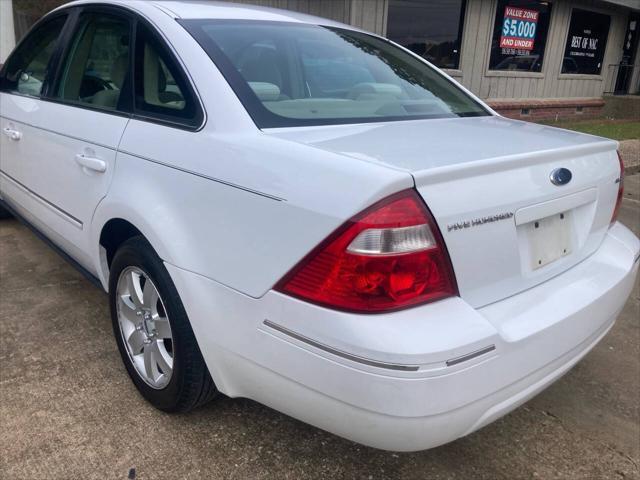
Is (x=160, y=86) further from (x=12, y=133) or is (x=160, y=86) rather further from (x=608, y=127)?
(x=608, y=127)

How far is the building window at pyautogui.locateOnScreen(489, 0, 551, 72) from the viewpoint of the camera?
11086 millimetres

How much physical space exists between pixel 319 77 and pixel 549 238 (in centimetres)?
121

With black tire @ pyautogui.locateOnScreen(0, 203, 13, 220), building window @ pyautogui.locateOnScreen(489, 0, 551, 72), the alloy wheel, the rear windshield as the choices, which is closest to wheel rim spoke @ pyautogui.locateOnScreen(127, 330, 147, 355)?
the alloy wheel

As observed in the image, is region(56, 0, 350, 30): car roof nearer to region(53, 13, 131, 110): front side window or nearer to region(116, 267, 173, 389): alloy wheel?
region(53, 13, 131, 110): front side window

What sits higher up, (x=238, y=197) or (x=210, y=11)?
(x=210, y=11)

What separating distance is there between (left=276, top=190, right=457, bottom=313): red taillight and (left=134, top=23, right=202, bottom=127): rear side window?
0.80 m

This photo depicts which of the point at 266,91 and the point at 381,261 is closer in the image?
the point at 381,261

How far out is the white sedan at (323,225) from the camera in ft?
5.15

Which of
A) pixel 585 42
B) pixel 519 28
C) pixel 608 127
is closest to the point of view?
pixel 519 28

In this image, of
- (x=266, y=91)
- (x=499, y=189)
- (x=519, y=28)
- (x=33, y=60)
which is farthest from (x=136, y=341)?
(x=519, y=28)

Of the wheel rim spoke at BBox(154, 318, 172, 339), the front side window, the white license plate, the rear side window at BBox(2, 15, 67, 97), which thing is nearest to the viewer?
the white license plate

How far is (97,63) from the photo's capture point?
9.41 ft

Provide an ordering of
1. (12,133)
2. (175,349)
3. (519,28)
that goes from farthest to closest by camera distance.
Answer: (519,28)
(12,133)
(175,349)

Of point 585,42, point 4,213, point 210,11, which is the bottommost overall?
point 4,213
